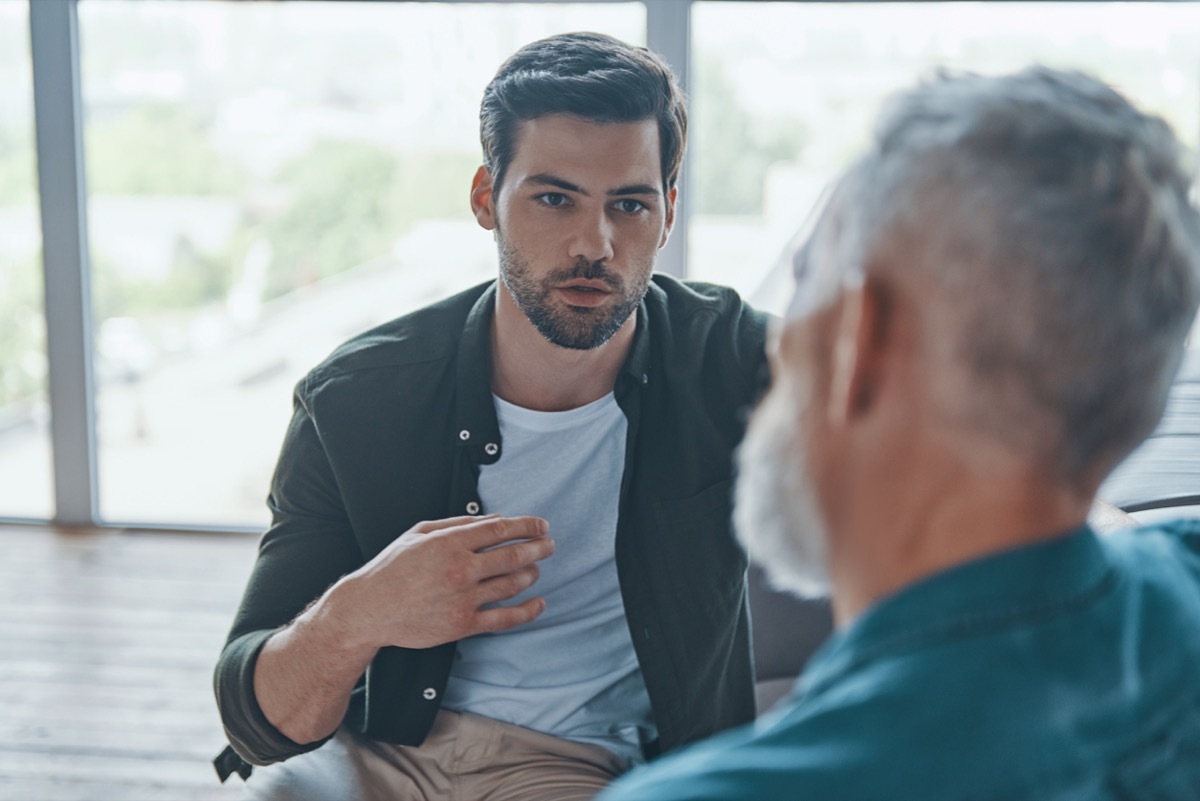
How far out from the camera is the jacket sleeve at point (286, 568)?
1.49 meters

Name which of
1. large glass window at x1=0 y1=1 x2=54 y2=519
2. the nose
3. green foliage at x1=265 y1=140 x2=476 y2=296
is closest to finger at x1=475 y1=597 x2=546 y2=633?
the nose

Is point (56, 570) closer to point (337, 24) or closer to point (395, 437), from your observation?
point (337, 24)

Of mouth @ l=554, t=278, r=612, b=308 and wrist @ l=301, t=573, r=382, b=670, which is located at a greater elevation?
mouth @ l=554, t=278, r=612, b=308

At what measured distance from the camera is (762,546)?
0.80 m

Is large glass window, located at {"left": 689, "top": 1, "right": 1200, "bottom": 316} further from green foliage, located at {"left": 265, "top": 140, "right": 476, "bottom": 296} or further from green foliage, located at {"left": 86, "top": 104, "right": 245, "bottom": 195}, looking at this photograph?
green foliage, located at {"left": 86, "top": 104, "right": 245, "bottom": 195}

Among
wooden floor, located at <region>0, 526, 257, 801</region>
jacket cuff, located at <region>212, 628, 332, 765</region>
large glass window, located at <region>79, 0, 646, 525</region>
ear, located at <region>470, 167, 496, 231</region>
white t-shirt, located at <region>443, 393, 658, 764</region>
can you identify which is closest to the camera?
jacket cuff, located at <region>212, 628, 332, 765</region>

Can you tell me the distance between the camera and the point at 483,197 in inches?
73.1

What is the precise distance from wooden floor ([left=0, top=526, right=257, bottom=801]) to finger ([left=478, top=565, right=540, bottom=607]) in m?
1.49

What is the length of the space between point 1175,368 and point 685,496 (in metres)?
0.92

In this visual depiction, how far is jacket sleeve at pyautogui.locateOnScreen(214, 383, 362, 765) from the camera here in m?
1.49

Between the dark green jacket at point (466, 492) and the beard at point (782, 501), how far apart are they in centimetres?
78

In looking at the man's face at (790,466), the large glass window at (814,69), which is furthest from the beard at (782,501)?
the large glass window at (814,69)

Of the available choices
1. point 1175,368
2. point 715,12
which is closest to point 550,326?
point 1175,368

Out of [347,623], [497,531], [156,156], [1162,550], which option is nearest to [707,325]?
[497,531]
